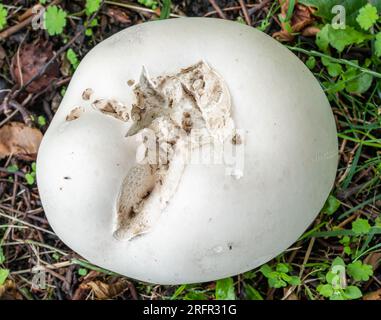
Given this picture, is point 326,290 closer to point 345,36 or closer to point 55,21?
point 345,36

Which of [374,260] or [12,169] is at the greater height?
[12,169]

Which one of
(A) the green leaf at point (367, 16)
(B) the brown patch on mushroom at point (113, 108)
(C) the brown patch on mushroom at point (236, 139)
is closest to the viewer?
(C) the brown patch on mushroom at point (236, 139)

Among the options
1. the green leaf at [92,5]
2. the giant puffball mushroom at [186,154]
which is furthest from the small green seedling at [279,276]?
the green leaf at [92,5]

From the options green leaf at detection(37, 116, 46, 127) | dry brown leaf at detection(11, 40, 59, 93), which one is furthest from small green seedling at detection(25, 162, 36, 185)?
dry brown leaf at detection(11, 40, 59, 93)

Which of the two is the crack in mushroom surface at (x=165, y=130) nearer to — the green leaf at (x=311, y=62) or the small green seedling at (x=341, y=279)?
the green leaf at (x=311, y=62)

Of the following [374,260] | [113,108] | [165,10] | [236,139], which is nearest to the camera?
[236,139]

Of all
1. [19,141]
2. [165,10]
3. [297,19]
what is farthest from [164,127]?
[19,141]

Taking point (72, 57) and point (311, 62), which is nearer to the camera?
point (311, 62)
